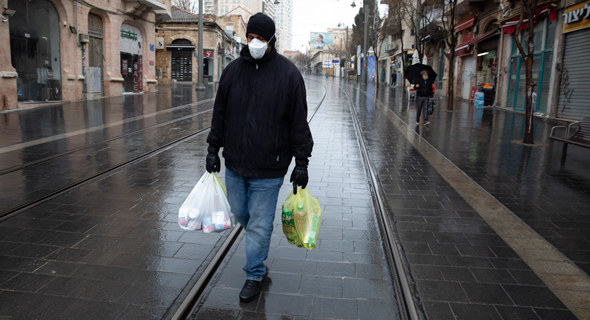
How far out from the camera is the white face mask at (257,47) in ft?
9.68

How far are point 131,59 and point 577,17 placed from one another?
70.2 ft

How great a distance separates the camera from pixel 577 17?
14.0 metres

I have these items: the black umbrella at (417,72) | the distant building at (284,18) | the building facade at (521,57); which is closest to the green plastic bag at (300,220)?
the building facade at (521,57)

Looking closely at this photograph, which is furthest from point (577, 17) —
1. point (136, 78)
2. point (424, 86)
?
point (136, 78)

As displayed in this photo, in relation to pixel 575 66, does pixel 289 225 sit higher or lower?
lower

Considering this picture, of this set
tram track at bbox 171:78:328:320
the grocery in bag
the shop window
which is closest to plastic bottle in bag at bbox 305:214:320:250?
the grocery in bag

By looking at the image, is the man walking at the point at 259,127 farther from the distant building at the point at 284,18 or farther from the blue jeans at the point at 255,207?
the distant building at the point at 284,18

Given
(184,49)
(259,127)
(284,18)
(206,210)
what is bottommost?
(206,210)

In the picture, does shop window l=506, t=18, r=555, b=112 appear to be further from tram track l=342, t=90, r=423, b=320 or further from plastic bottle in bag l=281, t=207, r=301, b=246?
plastic bottle in bag l=281, t=207, r=301, b=246

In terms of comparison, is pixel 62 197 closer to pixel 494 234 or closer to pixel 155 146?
pixel 155 146

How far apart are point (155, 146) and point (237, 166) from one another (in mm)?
6315

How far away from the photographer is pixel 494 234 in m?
4.48

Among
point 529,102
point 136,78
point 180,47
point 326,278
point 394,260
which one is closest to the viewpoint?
point 326,278

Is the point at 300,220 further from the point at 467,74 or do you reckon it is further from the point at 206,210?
the point at 467,74
